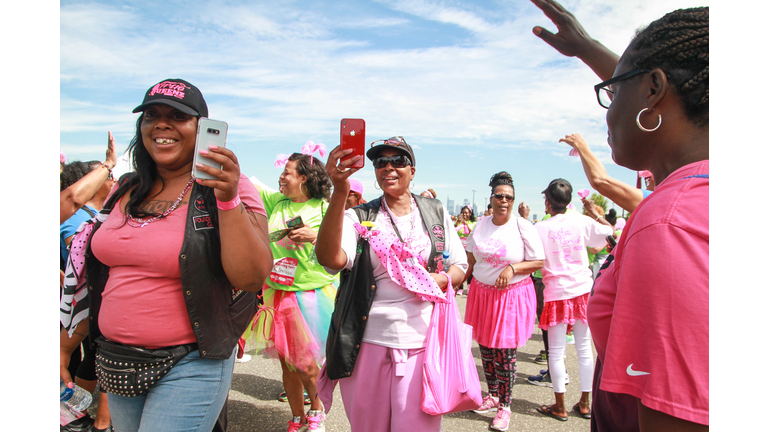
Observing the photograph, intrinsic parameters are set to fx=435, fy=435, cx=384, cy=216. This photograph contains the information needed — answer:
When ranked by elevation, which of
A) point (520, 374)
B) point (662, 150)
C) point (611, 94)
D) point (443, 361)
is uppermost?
point (611, 94)

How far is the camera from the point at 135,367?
5.79 ft

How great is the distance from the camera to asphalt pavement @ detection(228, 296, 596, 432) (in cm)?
396

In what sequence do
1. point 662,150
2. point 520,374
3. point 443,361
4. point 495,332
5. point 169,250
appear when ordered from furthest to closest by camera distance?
point 520,374, point 495,332, point 443,361, point 169,250, point 662,150

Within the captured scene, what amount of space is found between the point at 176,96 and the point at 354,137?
2.67ft

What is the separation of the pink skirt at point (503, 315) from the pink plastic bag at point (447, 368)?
6.03 feet

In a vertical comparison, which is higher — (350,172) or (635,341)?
(350,172)

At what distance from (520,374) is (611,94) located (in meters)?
4.90

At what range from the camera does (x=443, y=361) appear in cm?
240

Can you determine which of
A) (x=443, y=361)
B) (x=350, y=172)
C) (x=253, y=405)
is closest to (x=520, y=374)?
(x=253, y=405)

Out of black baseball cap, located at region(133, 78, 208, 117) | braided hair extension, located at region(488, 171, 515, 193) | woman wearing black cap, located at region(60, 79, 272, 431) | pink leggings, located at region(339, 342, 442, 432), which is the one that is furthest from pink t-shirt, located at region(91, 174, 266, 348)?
braided hair extension, located at region(488, 171, 515, 193)

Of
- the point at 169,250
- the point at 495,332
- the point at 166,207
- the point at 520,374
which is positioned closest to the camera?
the point at 169,250

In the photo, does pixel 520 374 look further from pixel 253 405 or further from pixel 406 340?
pixel 406 340

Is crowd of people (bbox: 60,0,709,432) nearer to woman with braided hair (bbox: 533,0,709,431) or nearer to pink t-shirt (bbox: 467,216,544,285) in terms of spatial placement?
woman with braided hair (bbox: 533,0,709,431)

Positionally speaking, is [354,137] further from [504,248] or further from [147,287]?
[504,248]
